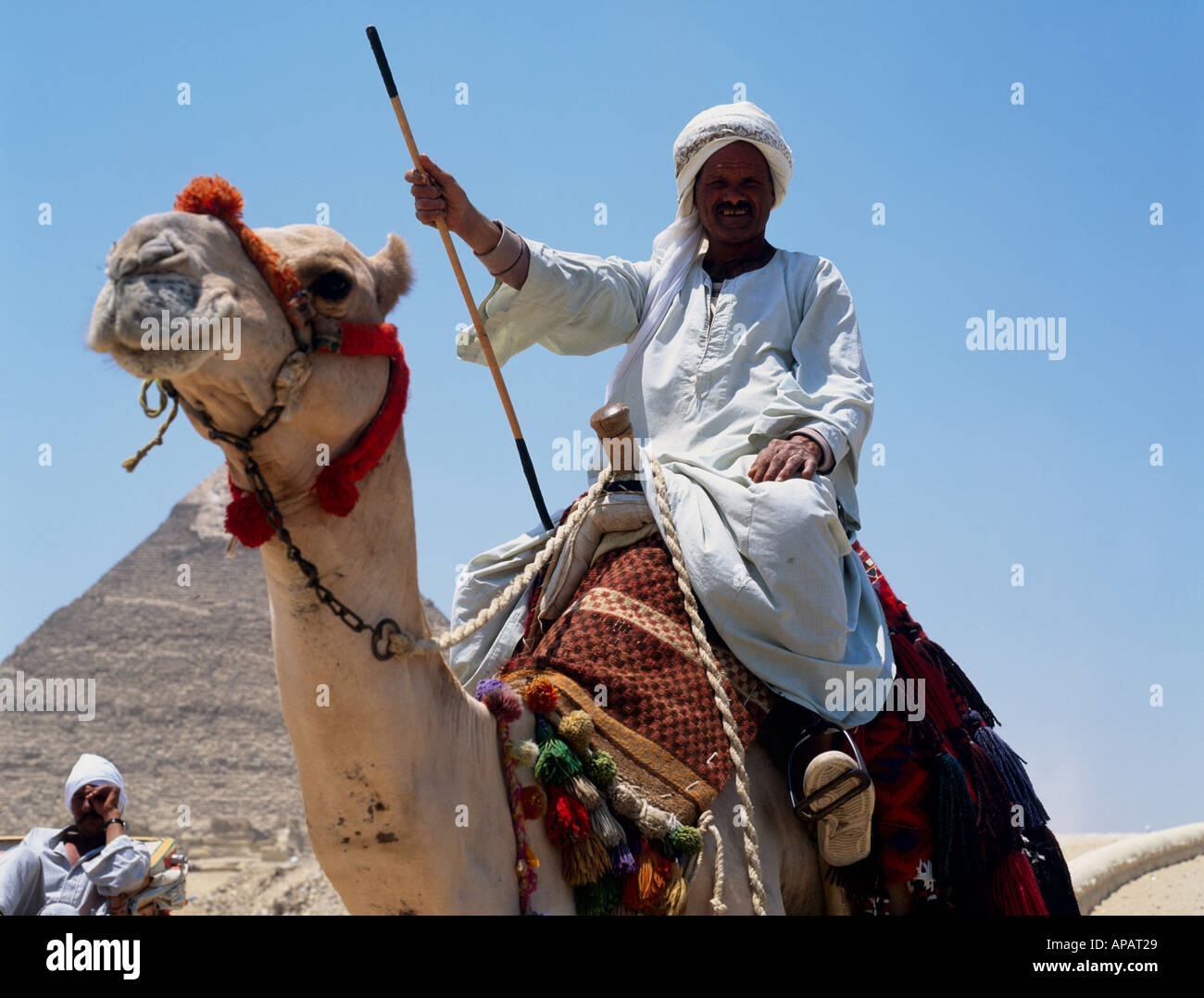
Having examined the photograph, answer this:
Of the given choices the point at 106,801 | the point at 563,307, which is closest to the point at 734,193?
the point at 563,307

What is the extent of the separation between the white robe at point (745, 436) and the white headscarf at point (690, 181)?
0.05 meters

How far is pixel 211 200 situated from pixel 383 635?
1.13m

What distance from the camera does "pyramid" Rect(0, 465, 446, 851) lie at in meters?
78.4

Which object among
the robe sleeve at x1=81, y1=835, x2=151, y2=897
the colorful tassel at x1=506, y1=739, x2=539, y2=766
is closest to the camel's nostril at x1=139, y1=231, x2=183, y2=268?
the colorful tassel at x1=506, y1=739, x2=539, y2=766

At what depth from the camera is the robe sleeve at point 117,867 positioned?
7477 millimetres

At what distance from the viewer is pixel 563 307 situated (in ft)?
18.5

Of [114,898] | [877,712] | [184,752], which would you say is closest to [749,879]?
[877,712]

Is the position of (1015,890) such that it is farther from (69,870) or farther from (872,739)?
(69,870)

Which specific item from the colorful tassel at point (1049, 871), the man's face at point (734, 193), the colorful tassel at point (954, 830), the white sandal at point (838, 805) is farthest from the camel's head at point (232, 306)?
the colorful tassel at point (1049, 871)

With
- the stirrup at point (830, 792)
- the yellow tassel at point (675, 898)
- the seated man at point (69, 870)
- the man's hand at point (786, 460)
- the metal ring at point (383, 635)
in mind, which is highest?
the man's hand at point (786, 460)

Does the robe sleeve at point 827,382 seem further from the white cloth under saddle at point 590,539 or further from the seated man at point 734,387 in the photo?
the white cloth under saddle at point 590,539

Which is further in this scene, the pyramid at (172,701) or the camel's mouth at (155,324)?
the pyramid at (172,701)

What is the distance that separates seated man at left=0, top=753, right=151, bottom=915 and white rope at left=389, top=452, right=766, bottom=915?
3.71m

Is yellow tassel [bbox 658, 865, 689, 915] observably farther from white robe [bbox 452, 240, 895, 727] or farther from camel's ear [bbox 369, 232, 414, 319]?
camel's ear [bbox 369, 232, 414, 319]
